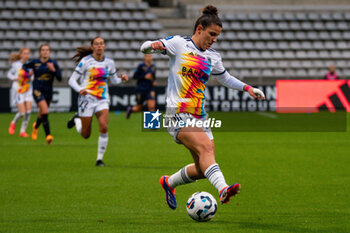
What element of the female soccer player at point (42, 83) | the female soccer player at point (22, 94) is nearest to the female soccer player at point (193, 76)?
the female soccer player at point (42, 83)

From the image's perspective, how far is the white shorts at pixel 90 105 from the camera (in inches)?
451

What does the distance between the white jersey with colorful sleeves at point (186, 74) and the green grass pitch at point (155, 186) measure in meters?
1.19

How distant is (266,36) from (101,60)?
21334mm

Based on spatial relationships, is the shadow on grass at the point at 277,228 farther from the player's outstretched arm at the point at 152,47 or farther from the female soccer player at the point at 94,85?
the female soccer player at the point at 94,85

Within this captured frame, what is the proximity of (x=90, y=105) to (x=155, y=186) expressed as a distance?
291cm

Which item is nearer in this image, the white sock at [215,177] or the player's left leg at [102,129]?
the white sock at [215,177]

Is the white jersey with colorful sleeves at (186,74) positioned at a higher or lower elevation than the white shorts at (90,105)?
higher

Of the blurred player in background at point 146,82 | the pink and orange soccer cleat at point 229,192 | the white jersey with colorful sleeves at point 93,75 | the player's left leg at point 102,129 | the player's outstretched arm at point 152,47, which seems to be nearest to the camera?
the pink and orange soccer cleat at point 229,192

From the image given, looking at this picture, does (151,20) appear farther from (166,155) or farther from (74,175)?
(74,175)

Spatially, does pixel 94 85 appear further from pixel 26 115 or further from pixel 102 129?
pixel 26 115

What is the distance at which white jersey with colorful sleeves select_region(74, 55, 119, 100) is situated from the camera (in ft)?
38.0

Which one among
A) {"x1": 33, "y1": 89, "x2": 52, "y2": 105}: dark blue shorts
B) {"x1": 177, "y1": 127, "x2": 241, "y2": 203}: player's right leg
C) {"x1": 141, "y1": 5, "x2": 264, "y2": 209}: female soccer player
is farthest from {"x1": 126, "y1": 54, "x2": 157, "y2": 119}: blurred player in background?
{"x1": 177, "y1": 127, "x2": 241, "y2": 203}: player's right leg

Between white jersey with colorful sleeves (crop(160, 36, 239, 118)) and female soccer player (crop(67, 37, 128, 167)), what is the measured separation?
16.0 feet

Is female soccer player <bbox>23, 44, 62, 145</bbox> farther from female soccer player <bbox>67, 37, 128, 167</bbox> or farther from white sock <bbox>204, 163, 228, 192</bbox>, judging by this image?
white sock <bbox>204, 163, 228, 192</bbox>
